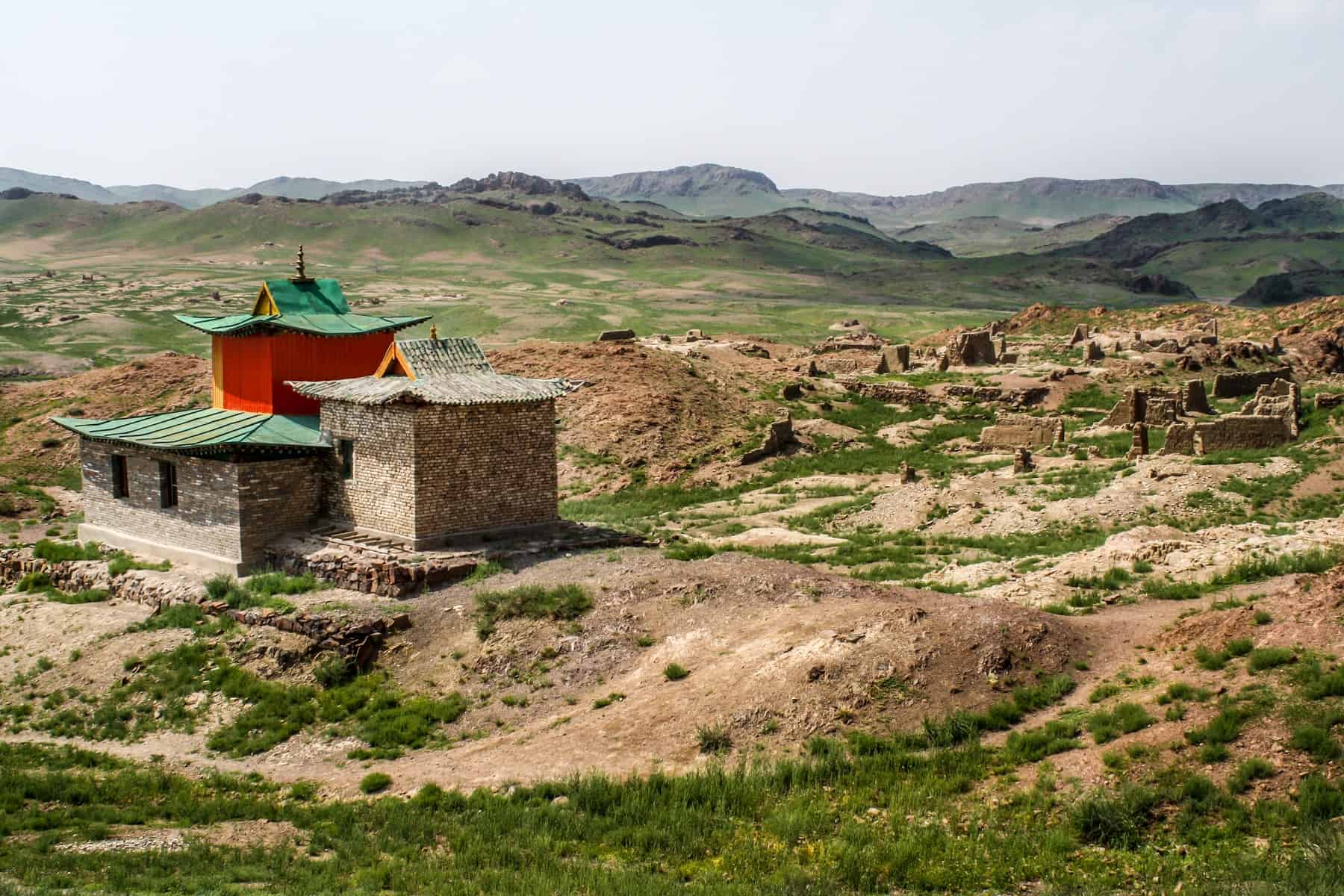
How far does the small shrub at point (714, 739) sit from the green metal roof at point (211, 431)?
11726 mm

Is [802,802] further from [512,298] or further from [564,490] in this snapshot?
[512,298]

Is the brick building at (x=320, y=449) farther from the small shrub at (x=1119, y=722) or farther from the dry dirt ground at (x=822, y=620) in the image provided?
the small shrub at (x=1119, y=722)

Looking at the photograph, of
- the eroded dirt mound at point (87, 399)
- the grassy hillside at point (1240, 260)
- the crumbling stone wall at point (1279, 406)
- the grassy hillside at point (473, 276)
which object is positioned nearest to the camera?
the crumbling stone wall at point (1279, 406)

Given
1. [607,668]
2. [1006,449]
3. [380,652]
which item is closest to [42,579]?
[380,652]

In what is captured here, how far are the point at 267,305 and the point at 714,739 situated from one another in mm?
16296

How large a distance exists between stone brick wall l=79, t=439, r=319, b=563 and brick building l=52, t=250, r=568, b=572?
Result: 0.10ft

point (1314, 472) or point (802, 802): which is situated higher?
point (1314, 472)

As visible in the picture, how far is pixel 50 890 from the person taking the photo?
10781 millimetres

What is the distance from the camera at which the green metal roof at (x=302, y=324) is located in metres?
24.7

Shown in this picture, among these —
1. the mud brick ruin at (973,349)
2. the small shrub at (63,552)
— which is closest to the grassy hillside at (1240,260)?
the mud brick ruin at (973,349)

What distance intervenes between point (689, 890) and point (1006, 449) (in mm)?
23645

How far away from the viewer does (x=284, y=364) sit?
2488cm

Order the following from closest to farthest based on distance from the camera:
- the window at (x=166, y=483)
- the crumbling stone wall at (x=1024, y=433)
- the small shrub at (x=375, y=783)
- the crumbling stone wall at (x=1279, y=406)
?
the small shrub at (x=375, y=783) < the window at (x=166, y=483) < the crumbling stone wall at (x=1279, y=406) < the crumbling stone wall at (x=1024, y=433)

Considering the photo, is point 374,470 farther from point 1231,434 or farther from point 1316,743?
point 1231,434
